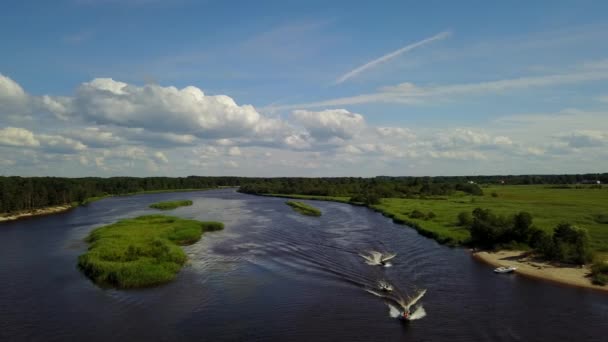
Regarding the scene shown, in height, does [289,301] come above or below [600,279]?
below

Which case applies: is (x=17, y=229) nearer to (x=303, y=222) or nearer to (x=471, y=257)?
(x=303, y=222)

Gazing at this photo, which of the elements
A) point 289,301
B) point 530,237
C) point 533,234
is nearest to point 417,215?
point 530,237

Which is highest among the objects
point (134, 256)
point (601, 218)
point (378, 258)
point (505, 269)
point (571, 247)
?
point (601, 218)

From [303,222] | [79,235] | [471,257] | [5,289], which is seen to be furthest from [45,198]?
[471,257]

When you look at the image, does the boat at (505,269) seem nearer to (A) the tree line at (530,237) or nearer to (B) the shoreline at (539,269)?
(B) the shoreline at (539,269)

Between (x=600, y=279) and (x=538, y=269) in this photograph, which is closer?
(x=600, y=279)

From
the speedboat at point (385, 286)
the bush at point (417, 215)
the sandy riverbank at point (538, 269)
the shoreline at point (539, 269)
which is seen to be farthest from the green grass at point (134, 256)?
the bush at point (417, 215)

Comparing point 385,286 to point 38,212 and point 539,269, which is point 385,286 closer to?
point 539,269
